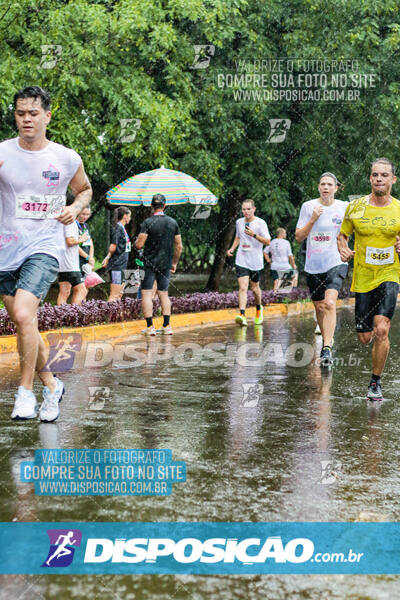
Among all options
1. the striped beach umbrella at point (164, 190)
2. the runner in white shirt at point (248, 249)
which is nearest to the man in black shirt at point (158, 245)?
the runner in white shirt at point (248, 249)

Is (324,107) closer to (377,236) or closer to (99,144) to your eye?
(99,144)

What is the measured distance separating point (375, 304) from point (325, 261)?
8.26ft

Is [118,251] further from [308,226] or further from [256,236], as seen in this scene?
[308,226]

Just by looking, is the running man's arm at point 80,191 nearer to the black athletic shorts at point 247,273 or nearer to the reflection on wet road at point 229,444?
the reflection on wet road at point 229,444

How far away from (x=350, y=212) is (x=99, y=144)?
10063 mm

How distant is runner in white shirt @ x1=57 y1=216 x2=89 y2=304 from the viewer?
41.3 feet

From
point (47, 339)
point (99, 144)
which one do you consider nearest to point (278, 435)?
point (47, 339)

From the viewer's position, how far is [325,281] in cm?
1033

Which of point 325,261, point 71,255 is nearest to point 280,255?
point 71,255

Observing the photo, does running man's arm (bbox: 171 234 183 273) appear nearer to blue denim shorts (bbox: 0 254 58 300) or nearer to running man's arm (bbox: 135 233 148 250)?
running man's arm (bbox: 135 233 148 250)

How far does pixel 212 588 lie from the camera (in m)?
3.58

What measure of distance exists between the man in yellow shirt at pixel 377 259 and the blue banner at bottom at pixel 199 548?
3657mm

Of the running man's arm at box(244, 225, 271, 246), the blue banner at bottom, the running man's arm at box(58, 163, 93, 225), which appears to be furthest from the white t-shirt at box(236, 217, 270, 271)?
the blue banner at bottom

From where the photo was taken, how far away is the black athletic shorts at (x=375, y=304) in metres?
7.82
